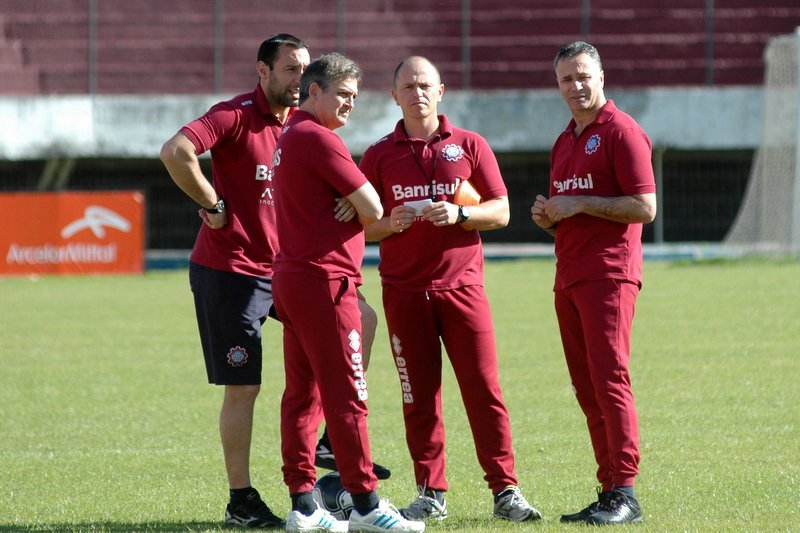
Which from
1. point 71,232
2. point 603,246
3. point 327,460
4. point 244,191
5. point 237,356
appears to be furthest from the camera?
point 71,232

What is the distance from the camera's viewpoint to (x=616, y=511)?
211 inches

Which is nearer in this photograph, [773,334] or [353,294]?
[353,294]

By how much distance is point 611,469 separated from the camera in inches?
217

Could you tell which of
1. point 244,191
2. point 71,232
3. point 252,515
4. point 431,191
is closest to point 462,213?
point 431,191

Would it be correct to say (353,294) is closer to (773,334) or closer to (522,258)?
(773,334)

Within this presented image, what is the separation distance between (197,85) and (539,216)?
22.6 metres

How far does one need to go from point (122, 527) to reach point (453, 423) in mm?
3163

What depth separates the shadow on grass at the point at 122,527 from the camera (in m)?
5.57

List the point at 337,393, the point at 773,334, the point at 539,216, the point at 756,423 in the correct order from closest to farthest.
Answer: the point at 337,393 < the point at 539,216 < the point at 756,423 < the point at 773,334

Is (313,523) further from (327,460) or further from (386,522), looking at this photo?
(327,460)

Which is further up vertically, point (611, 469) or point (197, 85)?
point (197, 85)

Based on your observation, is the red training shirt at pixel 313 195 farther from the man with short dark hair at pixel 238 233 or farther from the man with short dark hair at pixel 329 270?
the man with short dark hair at pixel 238 233

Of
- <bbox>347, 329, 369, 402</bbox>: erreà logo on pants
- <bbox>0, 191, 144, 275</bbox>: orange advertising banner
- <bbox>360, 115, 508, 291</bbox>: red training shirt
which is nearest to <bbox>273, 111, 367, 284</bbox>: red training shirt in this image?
<bbox>347, 329, 369, 402</bbox>: erreà logo on pants

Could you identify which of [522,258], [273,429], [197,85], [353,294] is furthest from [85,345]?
[197,85]
